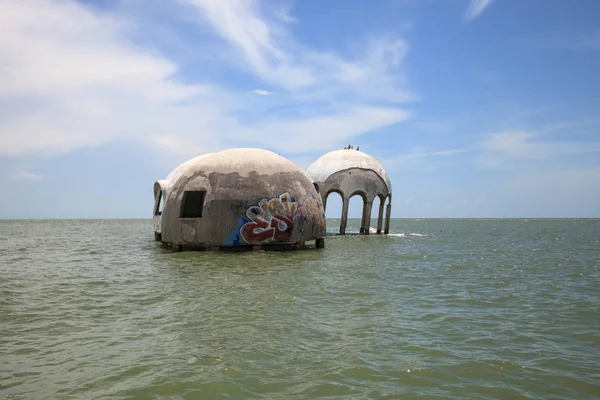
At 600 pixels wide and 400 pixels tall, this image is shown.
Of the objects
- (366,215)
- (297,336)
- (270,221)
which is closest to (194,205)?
(270,221)

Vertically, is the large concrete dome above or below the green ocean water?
above

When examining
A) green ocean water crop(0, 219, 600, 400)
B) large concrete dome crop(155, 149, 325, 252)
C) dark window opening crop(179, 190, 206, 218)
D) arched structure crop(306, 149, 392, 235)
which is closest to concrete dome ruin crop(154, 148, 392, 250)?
large concrete dome crop(155, 149, 325, 252)

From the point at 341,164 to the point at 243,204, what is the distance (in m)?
14.0

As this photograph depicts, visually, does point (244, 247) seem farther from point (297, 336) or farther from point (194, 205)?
point (297, 336)

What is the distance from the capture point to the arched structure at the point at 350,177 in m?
29.1

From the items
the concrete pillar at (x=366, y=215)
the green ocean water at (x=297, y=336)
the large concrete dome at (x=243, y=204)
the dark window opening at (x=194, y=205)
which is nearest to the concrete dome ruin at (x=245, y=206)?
the large concrete dome at (x=243, y=204)

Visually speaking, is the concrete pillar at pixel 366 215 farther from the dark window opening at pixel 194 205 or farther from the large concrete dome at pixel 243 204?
the large concrete dome at pixel 243 204

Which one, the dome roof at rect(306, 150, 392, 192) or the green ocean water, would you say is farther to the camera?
the dome roof at rect(306, 150, 392, 192)

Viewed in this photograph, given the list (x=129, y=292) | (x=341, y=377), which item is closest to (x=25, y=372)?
(x=341, y=377)

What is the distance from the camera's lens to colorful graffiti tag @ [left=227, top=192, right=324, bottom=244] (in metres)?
16.3

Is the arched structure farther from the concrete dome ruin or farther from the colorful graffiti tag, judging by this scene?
the colorful graffiti tag

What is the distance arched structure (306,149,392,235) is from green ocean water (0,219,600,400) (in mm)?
16867

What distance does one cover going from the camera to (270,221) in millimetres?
16672

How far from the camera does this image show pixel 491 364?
5.25 m
